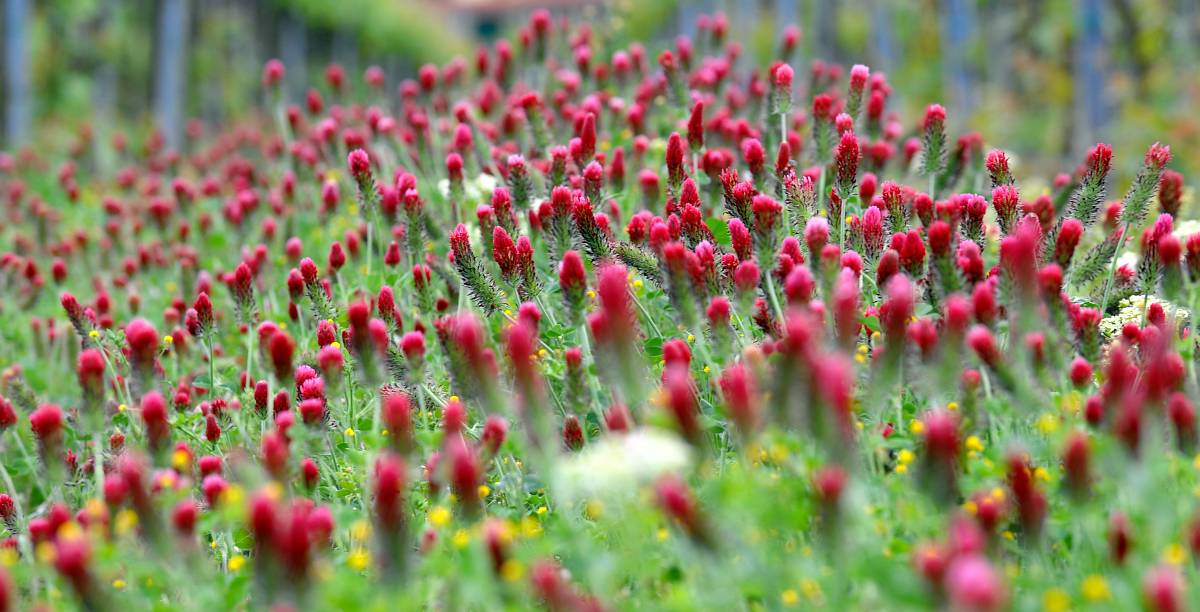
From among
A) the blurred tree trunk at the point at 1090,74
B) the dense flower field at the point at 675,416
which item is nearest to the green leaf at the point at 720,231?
the dense flower field at the point at 675,416

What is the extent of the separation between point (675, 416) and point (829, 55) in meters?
22.9

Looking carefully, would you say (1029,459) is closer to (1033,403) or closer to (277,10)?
(1033,403)

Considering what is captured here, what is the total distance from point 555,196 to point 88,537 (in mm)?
1574

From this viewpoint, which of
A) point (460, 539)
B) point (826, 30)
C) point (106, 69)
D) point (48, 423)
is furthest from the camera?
point (826, 30)

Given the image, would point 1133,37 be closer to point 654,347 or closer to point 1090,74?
point 1090,74

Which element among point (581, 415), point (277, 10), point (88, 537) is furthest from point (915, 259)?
point (277, 10)

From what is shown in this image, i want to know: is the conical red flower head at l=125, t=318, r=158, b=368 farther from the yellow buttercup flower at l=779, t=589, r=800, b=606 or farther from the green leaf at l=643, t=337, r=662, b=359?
the yellow buttercup flower at l=779, t=589, r=800, b=606

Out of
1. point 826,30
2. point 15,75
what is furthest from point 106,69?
point 826,30

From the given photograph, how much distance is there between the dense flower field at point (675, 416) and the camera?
2.01 meters

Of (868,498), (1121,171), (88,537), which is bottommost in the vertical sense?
A: (88,537)

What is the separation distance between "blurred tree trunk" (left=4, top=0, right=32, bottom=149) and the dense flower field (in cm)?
857

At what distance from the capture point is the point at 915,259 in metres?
2.90

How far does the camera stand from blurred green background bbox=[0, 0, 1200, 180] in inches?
509

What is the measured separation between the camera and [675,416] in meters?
2.06
